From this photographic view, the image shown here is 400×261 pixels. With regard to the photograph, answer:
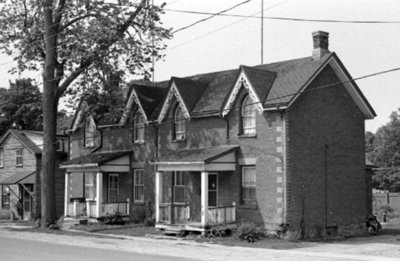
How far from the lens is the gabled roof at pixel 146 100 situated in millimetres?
Answer: 33812

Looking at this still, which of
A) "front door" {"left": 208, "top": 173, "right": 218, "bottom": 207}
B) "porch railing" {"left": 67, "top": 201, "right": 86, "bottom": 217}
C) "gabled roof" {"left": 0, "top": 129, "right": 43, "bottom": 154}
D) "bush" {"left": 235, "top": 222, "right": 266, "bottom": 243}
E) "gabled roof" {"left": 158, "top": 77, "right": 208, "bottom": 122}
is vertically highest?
"gabled roof" {"left": 158, "top": 77, "right": 208, "bottom": 122}

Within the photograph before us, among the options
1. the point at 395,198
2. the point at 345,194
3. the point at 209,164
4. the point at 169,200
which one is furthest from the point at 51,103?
the point at 395,198

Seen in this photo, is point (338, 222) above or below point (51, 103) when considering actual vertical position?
below

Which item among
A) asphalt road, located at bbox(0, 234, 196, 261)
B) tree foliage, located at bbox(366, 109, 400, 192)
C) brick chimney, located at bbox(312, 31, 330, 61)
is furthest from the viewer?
tree foliage, located at bbox(366, 109, 400, 192)

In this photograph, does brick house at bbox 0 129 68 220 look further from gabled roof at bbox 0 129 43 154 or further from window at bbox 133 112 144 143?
window at bbox 133 112 144 143

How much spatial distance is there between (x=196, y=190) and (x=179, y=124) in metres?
3.98

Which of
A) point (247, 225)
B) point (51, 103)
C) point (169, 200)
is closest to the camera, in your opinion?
point (247, 225)

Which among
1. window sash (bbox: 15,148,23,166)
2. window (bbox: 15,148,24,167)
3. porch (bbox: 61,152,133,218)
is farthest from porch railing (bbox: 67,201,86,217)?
window sash (bbox: 15,148,23,166)

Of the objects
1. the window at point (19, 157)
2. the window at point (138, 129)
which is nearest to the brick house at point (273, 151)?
the window at point (138, 129)

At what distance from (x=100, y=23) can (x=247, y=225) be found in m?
13.9

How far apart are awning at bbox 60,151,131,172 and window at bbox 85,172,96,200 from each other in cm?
211

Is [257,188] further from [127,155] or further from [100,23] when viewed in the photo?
[100,23]

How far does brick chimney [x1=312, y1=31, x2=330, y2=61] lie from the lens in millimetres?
29109

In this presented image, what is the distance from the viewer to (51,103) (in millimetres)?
34062
